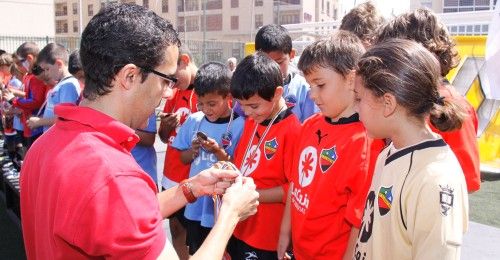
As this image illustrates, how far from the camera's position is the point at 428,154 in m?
1.60

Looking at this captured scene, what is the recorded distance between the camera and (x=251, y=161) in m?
2.66

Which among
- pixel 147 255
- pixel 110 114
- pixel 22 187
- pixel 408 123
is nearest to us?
pixel 147 255

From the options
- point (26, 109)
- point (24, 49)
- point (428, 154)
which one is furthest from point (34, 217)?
point (24, 49)

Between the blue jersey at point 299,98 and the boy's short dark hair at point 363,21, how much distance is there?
0.54 metres

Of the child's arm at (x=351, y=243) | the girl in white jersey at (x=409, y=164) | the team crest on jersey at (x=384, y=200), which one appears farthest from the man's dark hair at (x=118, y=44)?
the child's arm at (x=351, y=243)

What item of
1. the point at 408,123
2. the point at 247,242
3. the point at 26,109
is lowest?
the point at 247,242

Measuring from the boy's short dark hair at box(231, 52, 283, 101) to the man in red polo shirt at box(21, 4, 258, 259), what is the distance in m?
1.07

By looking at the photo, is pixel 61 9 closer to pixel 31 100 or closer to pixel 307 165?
pixel 31 100

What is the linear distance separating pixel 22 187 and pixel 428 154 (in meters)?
1.36

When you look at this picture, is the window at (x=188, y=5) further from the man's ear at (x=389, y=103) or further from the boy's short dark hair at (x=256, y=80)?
the man's ear at (x=389, y=103)

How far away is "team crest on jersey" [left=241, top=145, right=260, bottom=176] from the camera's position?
2.63m

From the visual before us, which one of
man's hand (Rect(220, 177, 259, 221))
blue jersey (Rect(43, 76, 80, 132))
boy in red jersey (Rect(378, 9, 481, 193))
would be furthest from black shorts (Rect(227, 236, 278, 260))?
blue jersey (Rect(43, 76, 80, 132))

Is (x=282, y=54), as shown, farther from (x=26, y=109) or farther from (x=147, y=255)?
(x=26, y=109)

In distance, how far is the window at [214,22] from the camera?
58.1 metres
